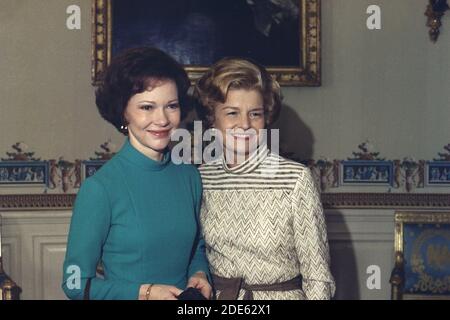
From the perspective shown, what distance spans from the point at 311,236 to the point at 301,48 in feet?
3.26

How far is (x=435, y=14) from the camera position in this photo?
2236 millimetres

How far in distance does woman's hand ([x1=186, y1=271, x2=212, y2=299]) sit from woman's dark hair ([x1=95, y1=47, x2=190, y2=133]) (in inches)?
12.9

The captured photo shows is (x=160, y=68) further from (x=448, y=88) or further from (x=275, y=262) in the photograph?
(x=448, y=88)

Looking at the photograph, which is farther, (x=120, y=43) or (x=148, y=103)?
(x=120, y=43)

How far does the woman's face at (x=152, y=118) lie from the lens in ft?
4.46

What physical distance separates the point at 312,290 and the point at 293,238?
103mm

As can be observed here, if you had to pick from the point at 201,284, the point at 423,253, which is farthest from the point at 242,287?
the point at 423,253

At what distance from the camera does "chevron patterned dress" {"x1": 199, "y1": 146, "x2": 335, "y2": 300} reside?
1.37m

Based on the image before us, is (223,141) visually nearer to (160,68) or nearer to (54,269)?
(160,68)

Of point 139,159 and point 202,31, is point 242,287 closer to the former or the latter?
point 139,159

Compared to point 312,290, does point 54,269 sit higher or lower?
lower

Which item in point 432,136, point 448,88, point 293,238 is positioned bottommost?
point 293,238
